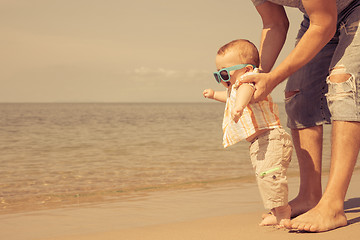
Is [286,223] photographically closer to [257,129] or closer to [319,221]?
[319,221]

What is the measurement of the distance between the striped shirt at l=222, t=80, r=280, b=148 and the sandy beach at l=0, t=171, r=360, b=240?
589 mm

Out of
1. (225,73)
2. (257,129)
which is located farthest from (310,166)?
(225,73)

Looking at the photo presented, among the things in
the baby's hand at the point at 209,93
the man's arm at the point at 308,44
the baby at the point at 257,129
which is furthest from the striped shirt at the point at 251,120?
the baby's hand at the point at 209,93

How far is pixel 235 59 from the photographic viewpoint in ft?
8.16

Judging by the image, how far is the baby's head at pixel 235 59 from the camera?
8.15 feet

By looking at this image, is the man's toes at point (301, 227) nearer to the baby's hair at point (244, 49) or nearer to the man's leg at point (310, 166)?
the man's leg at point (310, 166)

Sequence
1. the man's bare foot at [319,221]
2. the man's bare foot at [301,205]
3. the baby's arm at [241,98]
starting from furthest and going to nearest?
the man's bare foot at [301,205] < the man's bare foot at [319,221] < the baby's arm at [241,98]

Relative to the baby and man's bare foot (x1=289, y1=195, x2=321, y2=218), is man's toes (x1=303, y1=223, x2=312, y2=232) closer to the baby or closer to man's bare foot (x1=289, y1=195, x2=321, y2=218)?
the baby

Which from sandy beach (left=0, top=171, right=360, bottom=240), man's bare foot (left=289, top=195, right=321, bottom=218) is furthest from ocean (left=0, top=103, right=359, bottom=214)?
man's bare foot (left=289, top=195, right=321, bottom=218)

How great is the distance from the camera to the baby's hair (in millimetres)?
2488

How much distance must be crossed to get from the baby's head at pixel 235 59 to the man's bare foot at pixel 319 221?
923 millimetres

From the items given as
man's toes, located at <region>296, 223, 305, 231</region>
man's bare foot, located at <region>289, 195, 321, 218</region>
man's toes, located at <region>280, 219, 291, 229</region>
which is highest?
man's bare foot, located at <region>289, 195, 321, 218</region>

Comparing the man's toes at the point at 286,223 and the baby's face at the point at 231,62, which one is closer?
the man's toes at the point at 286,223

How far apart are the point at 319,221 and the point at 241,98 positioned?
33.3 inches
